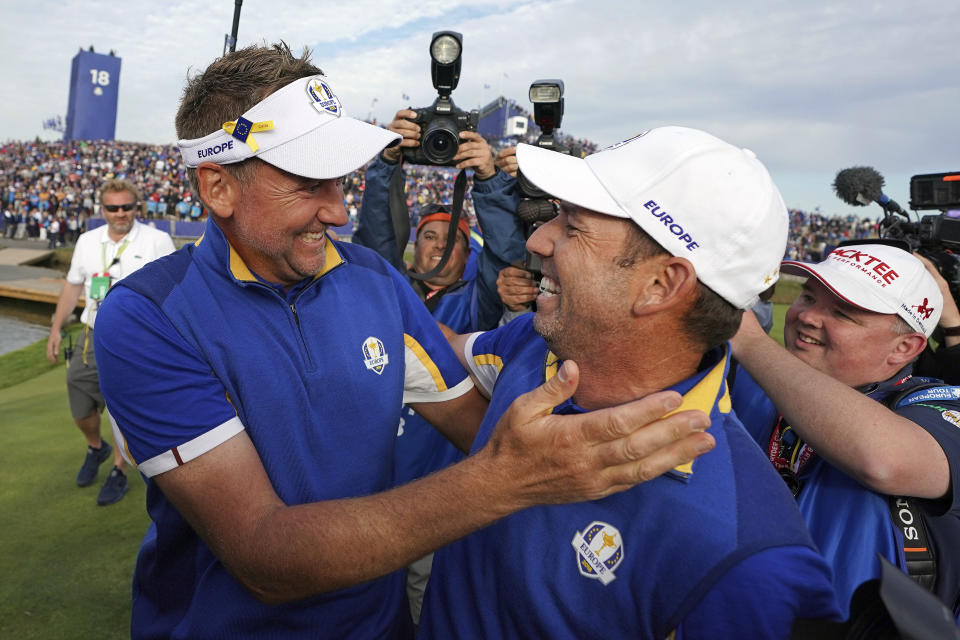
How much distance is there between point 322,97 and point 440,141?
1231 mm

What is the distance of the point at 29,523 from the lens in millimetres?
4445

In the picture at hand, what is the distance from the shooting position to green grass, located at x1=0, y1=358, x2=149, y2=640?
3436 millimetres

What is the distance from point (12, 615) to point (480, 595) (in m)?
3.16

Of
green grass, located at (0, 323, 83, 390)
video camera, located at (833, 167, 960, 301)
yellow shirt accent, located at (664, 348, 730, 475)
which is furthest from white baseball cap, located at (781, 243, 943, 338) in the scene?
green grass, located at (0, 323, 83, 390)

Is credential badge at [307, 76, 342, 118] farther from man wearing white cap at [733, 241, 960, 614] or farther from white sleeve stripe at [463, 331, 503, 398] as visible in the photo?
man wearing white cap at [733, 241, 960, 614]

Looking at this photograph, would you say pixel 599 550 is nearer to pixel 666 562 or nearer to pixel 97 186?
pixel 666 562

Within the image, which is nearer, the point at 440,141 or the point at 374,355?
the point at 374,355

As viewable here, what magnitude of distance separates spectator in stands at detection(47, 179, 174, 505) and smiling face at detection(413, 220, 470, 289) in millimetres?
2518

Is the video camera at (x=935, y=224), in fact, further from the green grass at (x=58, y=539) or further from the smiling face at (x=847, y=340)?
the green grass at (x=58, y=539)

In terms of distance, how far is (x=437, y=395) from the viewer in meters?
2.21

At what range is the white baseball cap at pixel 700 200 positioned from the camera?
4.86ft

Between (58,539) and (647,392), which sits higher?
(647,392)

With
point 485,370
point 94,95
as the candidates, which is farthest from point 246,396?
point 94,95

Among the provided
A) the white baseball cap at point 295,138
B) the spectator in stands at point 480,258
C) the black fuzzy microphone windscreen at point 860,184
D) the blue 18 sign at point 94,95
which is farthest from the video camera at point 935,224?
the blue 18 sign at point 94,95
